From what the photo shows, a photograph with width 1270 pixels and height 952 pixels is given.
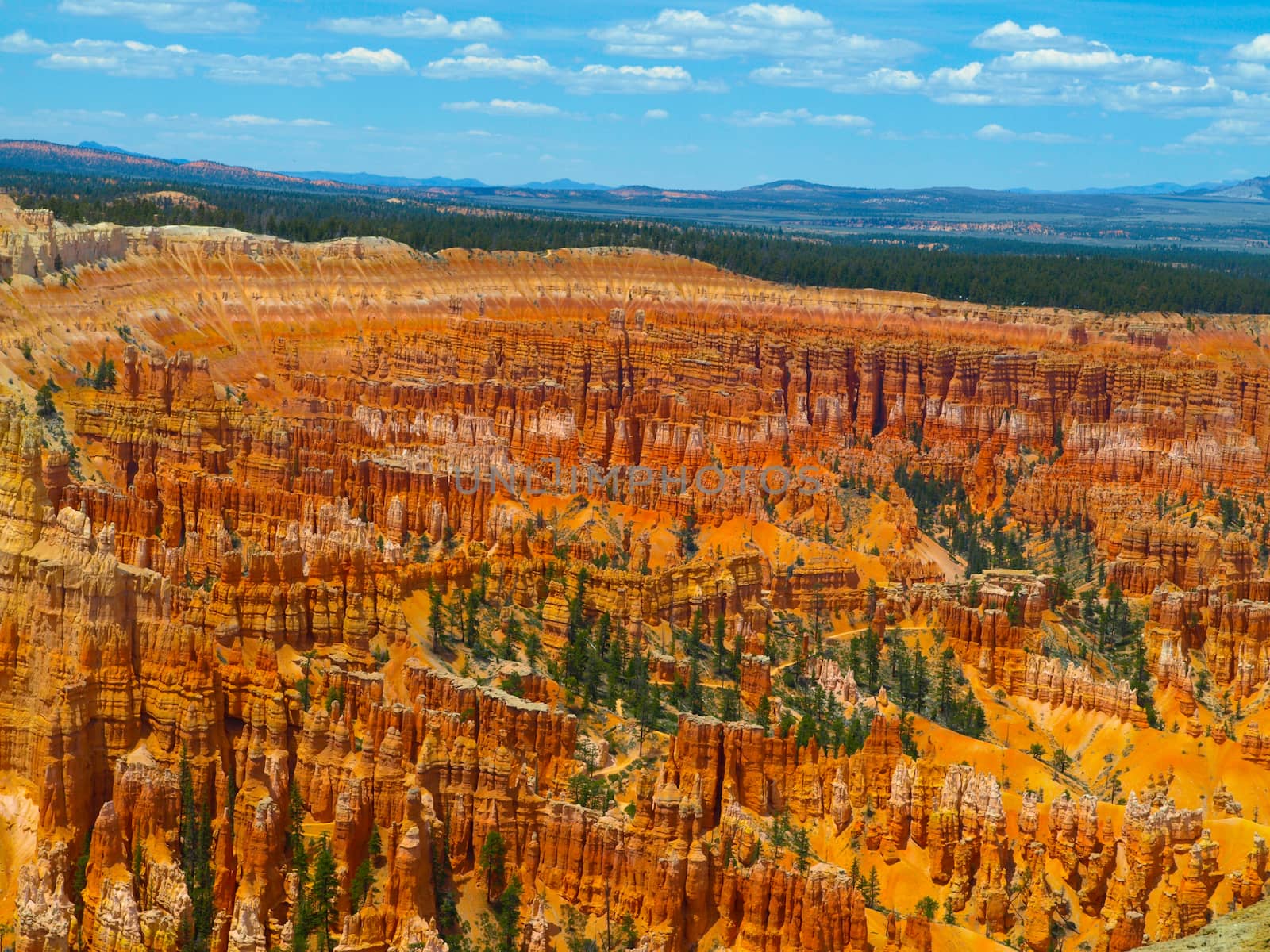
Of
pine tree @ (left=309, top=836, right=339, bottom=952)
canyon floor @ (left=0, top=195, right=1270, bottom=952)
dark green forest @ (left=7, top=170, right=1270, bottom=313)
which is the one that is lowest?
pine tree @ (left=309, top=836, right=339, bottom=952)

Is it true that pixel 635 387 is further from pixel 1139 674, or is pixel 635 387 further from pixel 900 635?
pixel 1139 674

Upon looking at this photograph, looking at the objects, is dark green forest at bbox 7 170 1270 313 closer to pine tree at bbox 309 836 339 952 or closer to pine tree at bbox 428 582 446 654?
pine tree at bbox 428 582 446 654

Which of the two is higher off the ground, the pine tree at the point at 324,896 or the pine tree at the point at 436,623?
the pine tree at the point at 436,623

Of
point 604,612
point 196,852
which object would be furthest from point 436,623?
point 196,852

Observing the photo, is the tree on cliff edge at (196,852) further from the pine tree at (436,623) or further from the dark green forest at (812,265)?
the dark green forest at (812,265)

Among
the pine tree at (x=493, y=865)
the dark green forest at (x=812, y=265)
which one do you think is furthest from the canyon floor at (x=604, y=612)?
the dark green forest at (x=812, y=265)

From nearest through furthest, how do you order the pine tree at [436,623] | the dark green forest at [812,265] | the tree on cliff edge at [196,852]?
the tree on cliff edge at [196,852] → the pine tree at [436,623] → the dark green forest at [812,265]

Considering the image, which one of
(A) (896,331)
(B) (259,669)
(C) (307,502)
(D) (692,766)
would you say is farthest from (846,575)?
(A) (896,331)

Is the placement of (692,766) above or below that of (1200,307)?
below

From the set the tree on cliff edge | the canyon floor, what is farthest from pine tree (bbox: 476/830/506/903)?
the tree on cliff edge
